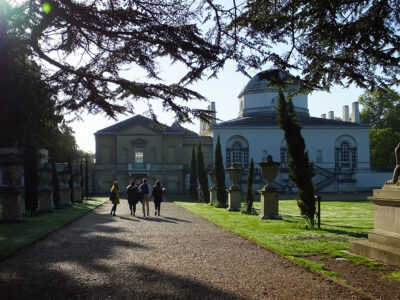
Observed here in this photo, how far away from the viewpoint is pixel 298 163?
13.7m

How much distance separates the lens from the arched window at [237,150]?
49875 millimetres

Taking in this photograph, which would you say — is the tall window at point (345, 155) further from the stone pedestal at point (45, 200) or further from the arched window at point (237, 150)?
the stone pedestal at point (45, 200)

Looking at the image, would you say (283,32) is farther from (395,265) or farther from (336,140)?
(336,140)

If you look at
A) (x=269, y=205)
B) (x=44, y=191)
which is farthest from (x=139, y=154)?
(x=269, y=205)

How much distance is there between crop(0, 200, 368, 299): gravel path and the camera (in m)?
5.72

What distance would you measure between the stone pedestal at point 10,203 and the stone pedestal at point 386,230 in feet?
37.4

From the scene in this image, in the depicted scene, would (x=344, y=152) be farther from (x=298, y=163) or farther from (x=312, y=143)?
(x=298, y=163)

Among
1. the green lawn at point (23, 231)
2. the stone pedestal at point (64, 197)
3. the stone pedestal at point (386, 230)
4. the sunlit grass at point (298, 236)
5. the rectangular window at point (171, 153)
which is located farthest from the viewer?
the rectangular window at point (171, 153)

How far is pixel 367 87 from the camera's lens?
295 inches

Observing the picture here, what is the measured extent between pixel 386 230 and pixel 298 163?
Answer: 599 centimetres

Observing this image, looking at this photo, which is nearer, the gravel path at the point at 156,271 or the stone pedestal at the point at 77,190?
the gravel path at the point at 156,271

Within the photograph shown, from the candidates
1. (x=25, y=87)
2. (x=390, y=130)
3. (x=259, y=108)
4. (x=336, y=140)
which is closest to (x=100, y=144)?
(x=259, y=108)

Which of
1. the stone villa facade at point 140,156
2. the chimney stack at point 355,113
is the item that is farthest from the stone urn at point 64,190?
the chimney stack at point 355,113

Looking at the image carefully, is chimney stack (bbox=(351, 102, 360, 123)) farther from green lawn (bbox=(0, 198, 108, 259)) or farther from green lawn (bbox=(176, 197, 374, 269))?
green lawn (bbox=(0, 198, 108, 259))
